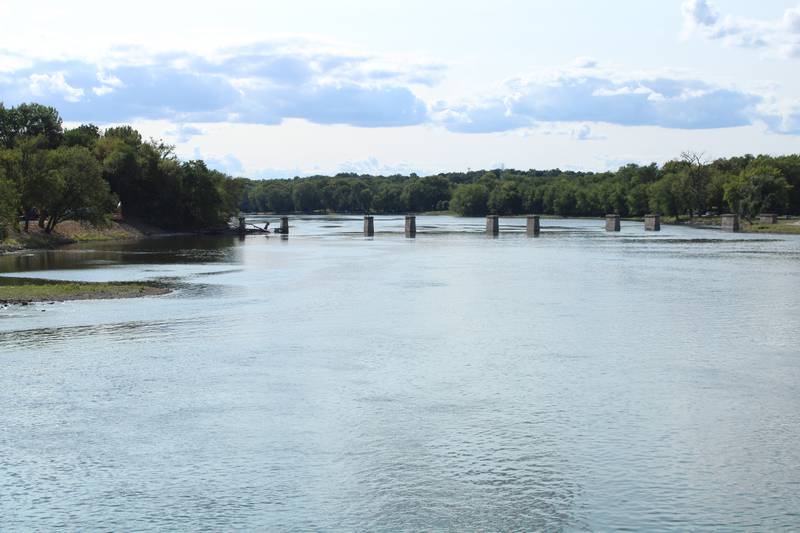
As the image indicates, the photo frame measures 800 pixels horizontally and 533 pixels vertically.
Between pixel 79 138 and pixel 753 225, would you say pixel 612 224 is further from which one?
pixel 79 138

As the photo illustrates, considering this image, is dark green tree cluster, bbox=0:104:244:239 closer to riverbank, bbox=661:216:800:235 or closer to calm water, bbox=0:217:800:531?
calm water, bbox=0:217:800:531

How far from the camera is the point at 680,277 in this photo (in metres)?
57.2

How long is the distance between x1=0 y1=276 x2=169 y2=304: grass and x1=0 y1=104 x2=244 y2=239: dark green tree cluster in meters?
44.5

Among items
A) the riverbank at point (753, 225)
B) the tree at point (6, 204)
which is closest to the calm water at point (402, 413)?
the tree at point (6, 204)

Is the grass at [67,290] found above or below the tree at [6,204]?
below

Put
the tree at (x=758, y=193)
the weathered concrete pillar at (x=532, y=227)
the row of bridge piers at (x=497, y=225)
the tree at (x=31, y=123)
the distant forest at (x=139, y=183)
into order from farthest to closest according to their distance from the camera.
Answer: the tree at (x=758, y=193)
the weathered concrete pillar at (x=532, y=227)
the row of bridge piers at (x=497, y=225)
the tree at (x=31, y=123)
the distant forest at (x=139, y=183)

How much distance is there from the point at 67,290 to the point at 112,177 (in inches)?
3054

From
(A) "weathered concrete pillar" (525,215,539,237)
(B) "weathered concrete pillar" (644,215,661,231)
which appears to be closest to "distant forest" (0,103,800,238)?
(B) "weathered concrete pillar" (644,215,661,231)

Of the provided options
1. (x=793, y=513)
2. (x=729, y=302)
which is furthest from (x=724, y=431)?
(x=729, y=302)

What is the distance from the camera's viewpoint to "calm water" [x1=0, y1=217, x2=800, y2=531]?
52.2 feet

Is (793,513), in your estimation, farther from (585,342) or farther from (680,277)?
(680,277)

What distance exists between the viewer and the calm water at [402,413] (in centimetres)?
1591

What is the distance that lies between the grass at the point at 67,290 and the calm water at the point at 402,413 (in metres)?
1.90

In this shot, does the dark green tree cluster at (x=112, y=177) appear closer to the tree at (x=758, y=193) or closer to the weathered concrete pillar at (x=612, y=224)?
the weathered concrete pillar at (x=612, y=224)
